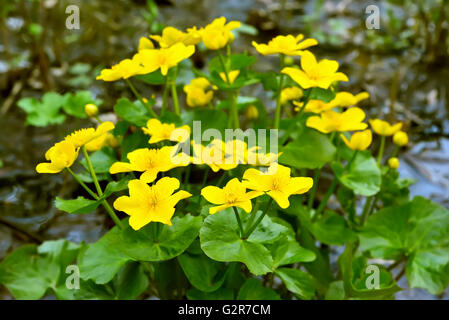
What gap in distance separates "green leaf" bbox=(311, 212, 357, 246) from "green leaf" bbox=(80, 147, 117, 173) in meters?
0.53

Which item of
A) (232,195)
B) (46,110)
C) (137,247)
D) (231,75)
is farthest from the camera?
(46,110)

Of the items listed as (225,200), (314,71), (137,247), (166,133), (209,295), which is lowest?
(209,295)

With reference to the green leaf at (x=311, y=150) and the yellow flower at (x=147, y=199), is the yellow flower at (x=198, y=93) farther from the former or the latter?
the yellow flower at (x=147, y=199)

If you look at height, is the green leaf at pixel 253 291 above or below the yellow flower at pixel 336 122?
below

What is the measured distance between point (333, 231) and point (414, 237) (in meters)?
0.21

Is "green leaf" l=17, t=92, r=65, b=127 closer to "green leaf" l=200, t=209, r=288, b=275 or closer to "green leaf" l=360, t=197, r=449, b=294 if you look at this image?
"green leaf" l=200, t=209, r=288, b=275

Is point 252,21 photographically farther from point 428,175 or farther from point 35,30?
point 428,175

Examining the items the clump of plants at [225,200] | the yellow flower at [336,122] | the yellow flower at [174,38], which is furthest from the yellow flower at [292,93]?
the yellow flower at [174,38]

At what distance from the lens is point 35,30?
7.41 ft

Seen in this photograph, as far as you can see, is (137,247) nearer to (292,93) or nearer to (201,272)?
(201,272)

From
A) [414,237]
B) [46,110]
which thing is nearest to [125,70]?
[414,237]

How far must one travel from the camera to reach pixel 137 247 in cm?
84

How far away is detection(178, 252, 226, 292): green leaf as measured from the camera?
901 mm

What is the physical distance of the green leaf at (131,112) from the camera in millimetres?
1005
